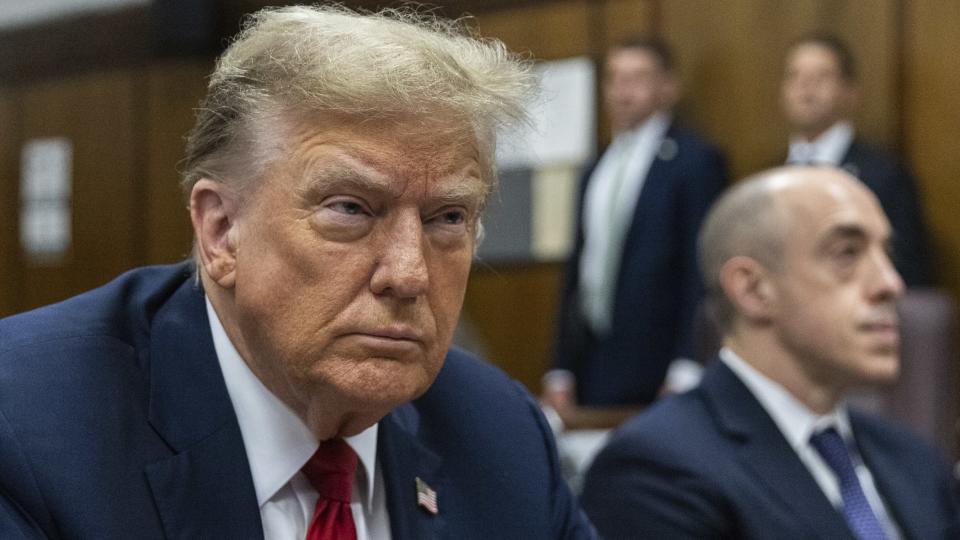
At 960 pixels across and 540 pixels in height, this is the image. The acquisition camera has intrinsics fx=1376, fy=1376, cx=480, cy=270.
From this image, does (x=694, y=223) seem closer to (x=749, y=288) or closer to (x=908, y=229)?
(x=908, y=229)

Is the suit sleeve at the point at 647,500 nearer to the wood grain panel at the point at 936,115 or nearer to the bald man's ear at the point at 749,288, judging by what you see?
the bald man's ear at the point at 749,288

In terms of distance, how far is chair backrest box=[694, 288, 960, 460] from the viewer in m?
3.36

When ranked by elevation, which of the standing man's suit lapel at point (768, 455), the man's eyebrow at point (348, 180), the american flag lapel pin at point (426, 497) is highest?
the man's eyebrow at point (348, 180)

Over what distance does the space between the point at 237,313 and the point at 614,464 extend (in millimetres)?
1209

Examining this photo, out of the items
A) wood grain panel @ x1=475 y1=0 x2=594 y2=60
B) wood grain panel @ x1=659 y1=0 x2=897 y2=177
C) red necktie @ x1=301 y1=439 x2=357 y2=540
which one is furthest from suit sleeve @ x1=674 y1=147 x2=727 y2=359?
red necktie @ x1=301 y1=439 x2=357 y2=540

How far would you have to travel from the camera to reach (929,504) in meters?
2.88

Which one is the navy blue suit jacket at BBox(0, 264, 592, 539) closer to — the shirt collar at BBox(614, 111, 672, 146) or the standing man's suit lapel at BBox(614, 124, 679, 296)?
the standing man's suit lapel at BBox(614, 124, 679, 296)

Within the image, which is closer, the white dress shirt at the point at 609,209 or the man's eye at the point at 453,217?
the man's eye at the point at 453,217

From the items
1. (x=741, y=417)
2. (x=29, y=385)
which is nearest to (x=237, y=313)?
(x=29, y=385)

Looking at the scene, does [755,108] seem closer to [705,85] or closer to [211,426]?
[705,85]

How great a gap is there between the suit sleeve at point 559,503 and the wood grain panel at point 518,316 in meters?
4.84

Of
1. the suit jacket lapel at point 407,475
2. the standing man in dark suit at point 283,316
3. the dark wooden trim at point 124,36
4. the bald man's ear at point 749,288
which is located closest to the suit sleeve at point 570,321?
the dark wooden trim at point 124,36

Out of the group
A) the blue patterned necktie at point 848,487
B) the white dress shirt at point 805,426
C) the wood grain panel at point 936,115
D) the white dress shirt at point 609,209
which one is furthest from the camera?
the wood grain panel at point 936,115

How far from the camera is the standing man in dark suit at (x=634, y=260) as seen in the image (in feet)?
17.4
